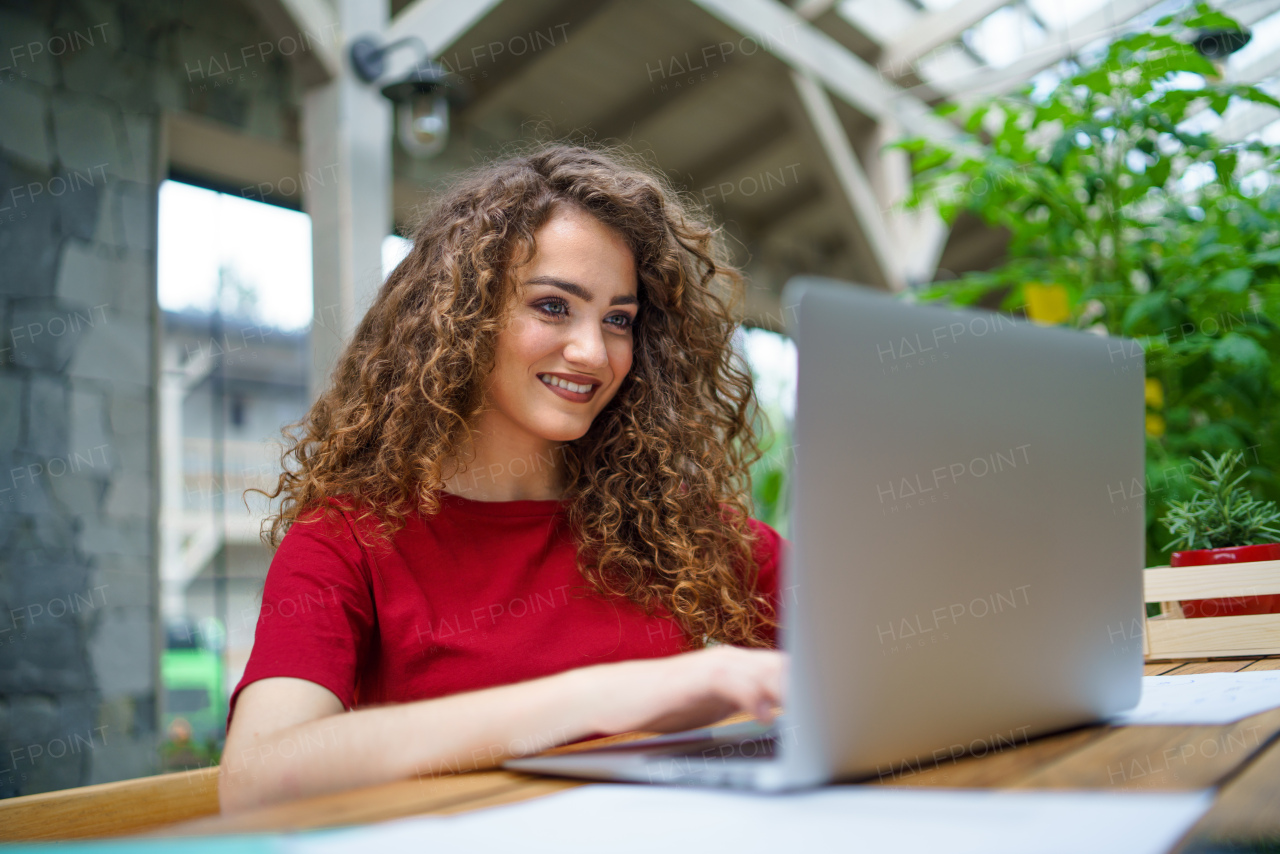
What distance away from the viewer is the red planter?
1.20 metres

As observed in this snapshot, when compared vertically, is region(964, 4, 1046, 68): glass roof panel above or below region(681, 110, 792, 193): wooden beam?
above

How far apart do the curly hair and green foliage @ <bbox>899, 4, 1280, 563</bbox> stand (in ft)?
3.01

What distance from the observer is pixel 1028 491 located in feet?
2.12

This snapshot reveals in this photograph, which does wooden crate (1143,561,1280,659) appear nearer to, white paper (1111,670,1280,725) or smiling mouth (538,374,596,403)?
white paper (1111,670,1280,725)

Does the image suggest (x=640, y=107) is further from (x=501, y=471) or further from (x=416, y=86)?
(x=501, y=471)

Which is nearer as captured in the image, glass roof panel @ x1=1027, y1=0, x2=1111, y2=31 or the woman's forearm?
the woman's forearm

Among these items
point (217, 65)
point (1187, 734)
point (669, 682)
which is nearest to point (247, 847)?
point (669, 682)

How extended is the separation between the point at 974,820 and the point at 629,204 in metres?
1.03

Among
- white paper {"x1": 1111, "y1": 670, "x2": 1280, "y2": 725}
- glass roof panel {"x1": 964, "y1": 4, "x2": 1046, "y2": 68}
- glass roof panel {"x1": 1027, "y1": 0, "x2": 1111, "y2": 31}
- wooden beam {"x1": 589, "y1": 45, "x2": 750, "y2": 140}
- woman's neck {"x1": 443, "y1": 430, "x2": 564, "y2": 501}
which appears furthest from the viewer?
glass roof panel {"x1": 964, "y1": 4, "x2": 1046, "y2": 68}

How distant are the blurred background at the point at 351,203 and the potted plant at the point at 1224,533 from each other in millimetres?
569

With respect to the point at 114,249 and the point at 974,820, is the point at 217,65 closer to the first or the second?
the point at 114,249

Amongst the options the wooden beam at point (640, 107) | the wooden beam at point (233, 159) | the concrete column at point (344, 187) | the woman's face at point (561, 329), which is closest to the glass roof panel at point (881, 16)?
the wooden beam at point (640, 107)

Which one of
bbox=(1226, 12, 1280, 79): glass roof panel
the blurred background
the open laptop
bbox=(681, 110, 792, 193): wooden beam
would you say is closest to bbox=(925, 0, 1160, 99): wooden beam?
the blurred background

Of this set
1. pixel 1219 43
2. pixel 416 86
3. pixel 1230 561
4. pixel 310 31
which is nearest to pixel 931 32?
pixel 1219 43
